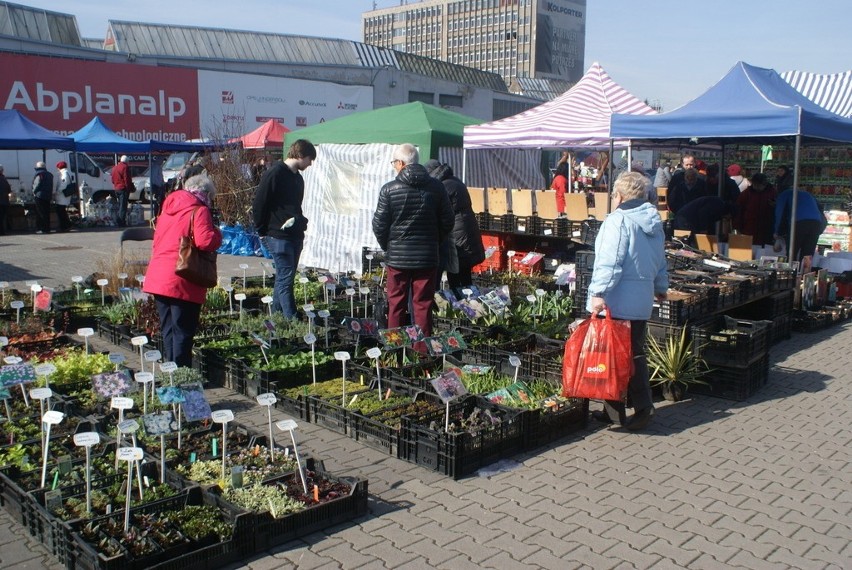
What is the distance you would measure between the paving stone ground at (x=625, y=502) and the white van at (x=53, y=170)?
729 inches

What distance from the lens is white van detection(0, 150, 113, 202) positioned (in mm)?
22297

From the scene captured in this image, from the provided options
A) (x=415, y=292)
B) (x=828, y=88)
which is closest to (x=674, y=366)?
(x=415, y=292)

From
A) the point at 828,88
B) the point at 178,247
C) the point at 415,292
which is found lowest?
the point at 415,292

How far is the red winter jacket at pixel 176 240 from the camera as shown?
5707 mm

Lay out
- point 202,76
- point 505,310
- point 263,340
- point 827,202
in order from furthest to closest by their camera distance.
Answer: point 202,76 → point 827,202 → point 505,310 → point 263,340

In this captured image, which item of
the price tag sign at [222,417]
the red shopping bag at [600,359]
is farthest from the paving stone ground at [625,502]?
the price tag sign at [222,417]

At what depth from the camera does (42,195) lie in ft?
61.9

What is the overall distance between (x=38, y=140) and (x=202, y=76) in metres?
12.1

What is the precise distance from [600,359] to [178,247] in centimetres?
310

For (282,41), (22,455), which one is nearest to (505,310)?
(22,455)

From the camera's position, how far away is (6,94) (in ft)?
79.7

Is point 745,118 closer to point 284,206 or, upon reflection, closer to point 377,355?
point 284,206

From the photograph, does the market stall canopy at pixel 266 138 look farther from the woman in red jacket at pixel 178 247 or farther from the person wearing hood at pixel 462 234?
the woman in red jacket at pixel 178 247

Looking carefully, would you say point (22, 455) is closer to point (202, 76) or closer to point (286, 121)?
point (202, 76)
